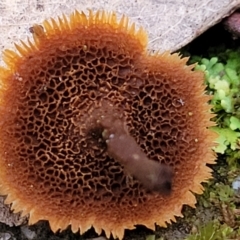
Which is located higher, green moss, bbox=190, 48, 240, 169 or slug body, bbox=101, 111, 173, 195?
green moss, bbox=190, 48, 240, 169

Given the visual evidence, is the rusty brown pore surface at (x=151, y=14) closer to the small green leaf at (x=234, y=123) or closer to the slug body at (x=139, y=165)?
the small green leaf at (x=234, y=123)

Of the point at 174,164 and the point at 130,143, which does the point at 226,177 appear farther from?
the point at 130,143

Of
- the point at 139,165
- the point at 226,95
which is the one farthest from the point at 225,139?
the point at 139,165

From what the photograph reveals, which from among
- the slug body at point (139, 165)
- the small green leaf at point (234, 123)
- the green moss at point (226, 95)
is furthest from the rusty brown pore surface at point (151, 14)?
the slug body at point (139, 165)

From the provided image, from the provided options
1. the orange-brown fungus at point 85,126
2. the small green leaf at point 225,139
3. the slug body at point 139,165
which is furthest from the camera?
the small green leaf at point 225,139

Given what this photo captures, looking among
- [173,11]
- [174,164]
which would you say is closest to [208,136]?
[174,164]

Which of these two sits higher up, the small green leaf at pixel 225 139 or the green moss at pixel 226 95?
the green moss at pixel 226 95

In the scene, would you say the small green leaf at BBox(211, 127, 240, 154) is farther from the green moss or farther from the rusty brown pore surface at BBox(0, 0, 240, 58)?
the rusty brown pore surface at BBox(0, 0, 240, 58)

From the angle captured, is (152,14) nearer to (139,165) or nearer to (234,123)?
(234,123)

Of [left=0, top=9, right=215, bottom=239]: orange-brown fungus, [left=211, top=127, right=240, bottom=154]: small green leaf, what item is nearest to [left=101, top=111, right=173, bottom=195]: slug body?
[left=0, top=9, right=215, bottom=239]: orange-brown fungus
